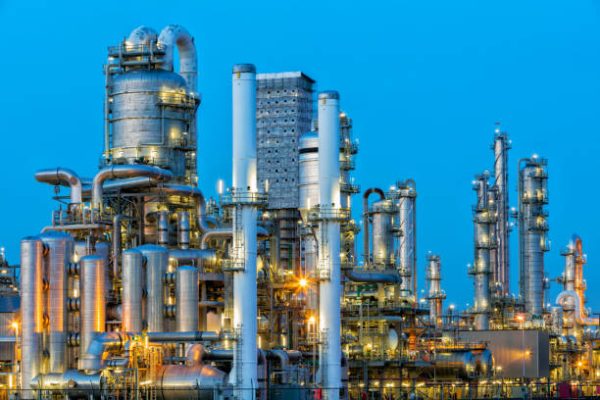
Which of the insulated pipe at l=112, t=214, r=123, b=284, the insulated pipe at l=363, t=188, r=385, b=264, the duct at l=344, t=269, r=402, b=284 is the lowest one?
the duct at l=344, t=269, r=402, b=284

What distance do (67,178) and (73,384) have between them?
37.1ft

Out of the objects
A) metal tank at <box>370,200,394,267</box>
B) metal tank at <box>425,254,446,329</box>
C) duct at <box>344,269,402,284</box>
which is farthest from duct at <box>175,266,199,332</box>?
metal tank at <box>425,254,446,329</box>

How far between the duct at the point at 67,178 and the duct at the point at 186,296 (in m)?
6.77

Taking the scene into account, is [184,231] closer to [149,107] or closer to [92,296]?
[92,296]

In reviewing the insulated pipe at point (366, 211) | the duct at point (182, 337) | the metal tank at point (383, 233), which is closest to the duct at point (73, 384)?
the duct at point (182, 337)

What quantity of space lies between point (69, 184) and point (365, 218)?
23.7 m

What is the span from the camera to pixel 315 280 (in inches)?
2493

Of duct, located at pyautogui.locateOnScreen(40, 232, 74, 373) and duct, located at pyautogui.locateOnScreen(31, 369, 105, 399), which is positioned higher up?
duct, located at pyautogui.locateOnScreen(40, 232, 74, 373)

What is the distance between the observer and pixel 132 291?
190 feet

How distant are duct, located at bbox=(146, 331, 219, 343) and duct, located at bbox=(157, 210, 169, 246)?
5553mm

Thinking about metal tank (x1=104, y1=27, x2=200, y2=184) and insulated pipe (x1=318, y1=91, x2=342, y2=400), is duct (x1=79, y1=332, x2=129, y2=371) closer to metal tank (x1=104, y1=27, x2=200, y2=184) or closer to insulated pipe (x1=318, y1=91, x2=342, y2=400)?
insulated pipe (x1=318, y1=91, x2=342, y2=400)

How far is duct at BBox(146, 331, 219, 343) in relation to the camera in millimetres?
57719

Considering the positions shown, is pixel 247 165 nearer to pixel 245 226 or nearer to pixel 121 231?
pixel 245 226

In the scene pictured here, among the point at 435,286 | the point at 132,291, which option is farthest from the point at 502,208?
the point at 132,291
